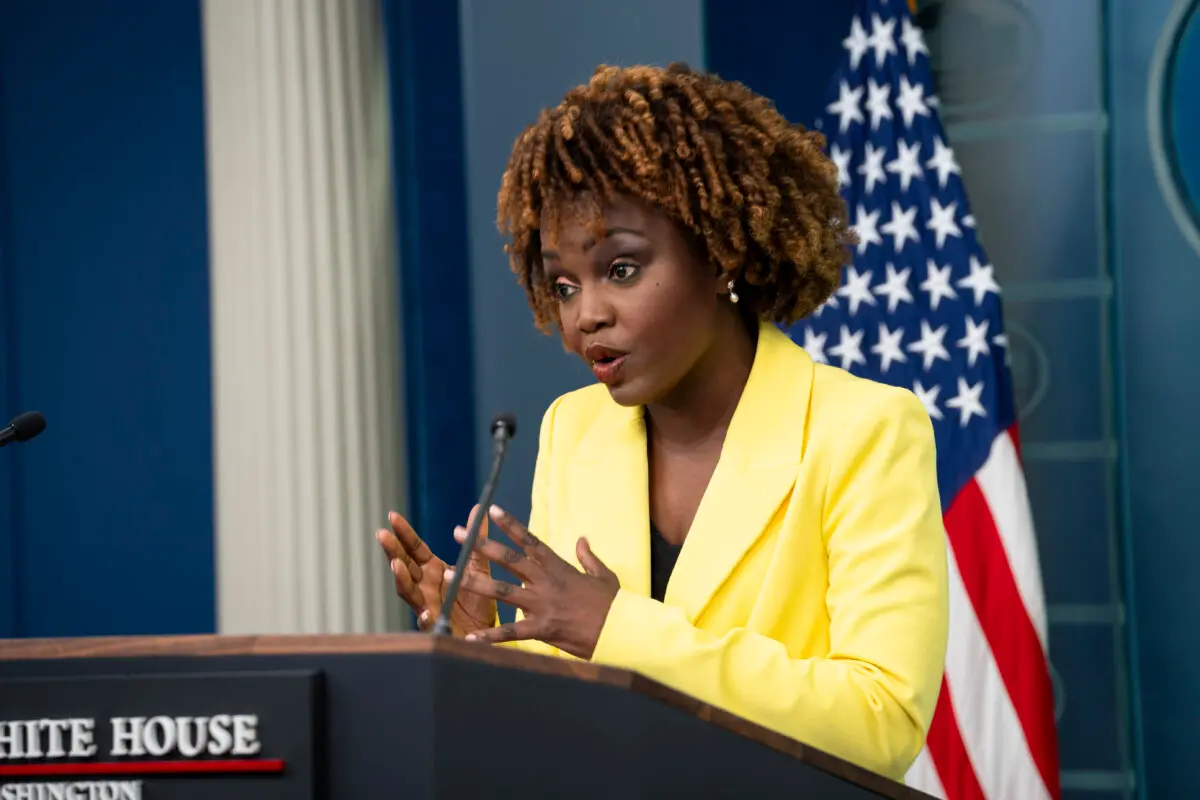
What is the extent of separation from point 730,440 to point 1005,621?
1.61 meters

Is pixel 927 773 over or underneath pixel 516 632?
underneath

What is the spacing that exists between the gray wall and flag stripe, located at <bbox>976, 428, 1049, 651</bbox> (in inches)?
38.9

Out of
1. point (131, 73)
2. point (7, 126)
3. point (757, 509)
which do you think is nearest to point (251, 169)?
point (131, 73)

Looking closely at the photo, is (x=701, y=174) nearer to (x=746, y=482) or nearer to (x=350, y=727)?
(x=746, y=482)

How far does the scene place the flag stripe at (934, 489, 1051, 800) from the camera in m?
3.16

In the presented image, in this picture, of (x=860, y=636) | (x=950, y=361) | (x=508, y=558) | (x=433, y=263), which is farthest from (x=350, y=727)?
(x=433, y=263)

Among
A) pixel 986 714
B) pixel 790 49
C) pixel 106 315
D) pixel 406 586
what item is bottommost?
pixel 986 714

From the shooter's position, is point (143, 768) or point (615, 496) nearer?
point (143, 768)

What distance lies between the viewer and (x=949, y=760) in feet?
10.5

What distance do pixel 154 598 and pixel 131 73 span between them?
61.5 inches

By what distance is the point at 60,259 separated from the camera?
4.24m

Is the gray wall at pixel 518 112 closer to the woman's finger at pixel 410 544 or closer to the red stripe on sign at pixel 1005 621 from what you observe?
the red stripe on sign at pixel 1005 621

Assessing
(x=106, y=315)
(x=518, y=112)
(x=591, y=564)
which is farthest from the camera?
(x=106, y=315)

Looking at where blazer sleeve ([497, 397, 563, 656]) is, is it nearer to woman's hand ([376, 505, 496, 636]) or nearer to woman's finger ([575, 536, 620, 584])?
woman's hand ([376, 505, 496, 636])
